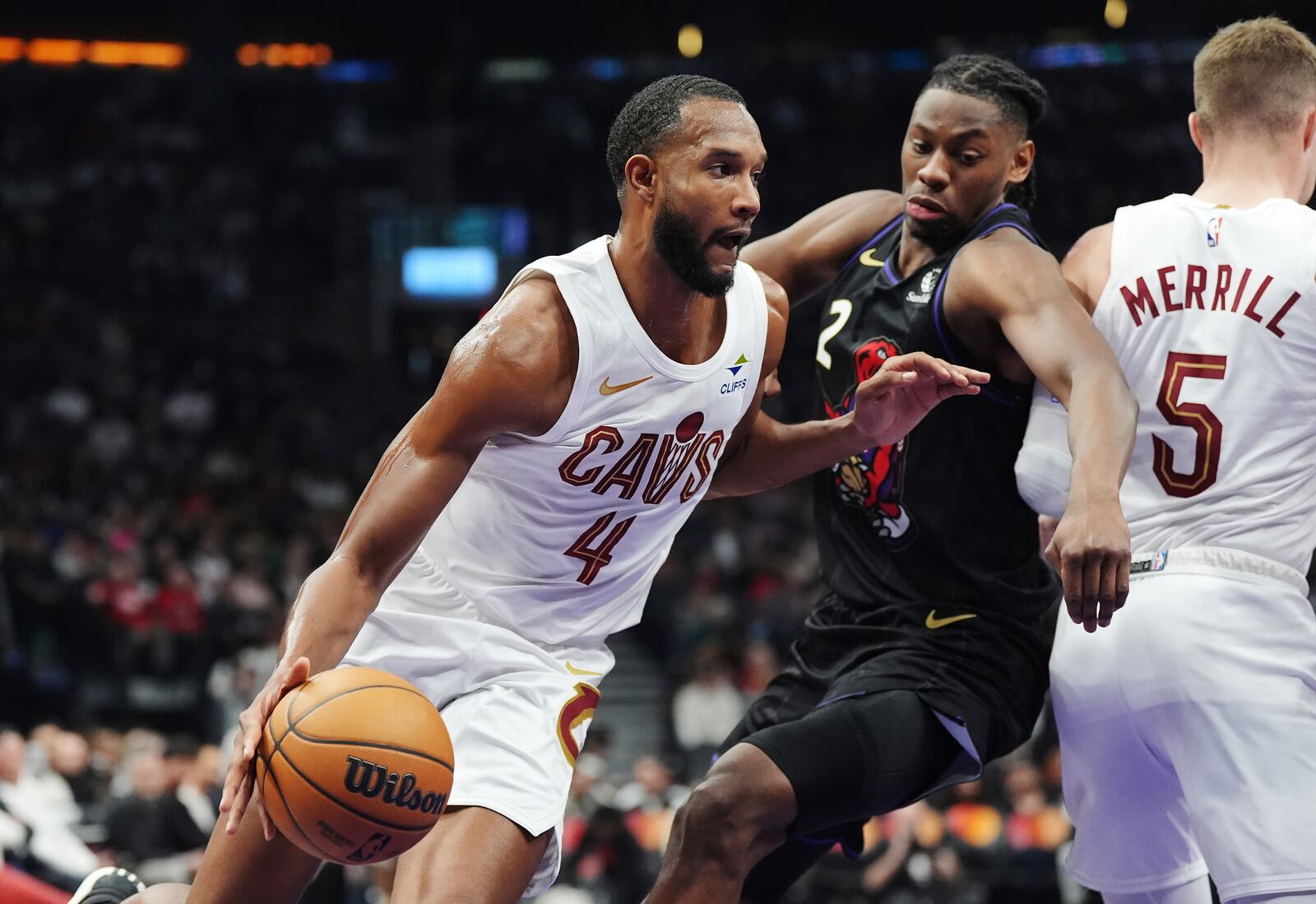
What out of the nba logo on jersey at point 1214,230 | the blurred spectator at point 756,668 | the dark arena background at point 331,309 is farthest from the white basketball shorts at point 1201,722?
the blurred spectator at point 756,668

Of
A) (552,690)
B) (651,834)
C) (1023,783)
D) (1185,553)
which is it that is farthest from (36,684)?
(1185,553)

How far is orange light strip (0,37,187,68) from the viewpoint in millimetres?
25125

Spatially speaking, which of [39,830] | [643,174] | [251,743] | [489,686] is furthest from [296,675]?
[39,830]

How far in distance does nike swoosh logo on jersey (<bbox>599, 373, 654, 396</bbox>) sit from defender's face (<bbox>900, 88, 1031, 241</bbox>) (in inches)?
42.6

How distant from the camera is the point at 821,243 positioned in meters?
4.82

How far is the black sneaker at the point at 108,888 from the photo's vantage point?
459cm

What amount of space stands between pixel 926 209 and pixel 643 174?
0.91 m

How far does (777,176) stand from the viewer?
22031 millimetres

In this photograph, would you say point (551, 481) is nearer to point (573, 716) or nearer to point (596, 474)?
point (596, 474)

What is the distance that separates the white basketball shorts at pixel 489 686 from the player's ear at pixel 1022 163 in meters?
1.93

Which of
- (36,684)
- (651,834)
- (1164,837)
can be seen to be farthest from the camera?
(36,684)

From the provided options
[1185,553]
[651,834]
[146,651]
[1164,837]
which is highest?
[1185,553]

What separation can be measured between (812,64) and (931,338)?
67.9ft

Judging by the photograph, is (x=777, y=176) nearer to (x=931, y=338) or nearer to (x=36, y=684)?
(x=36, y=684)
